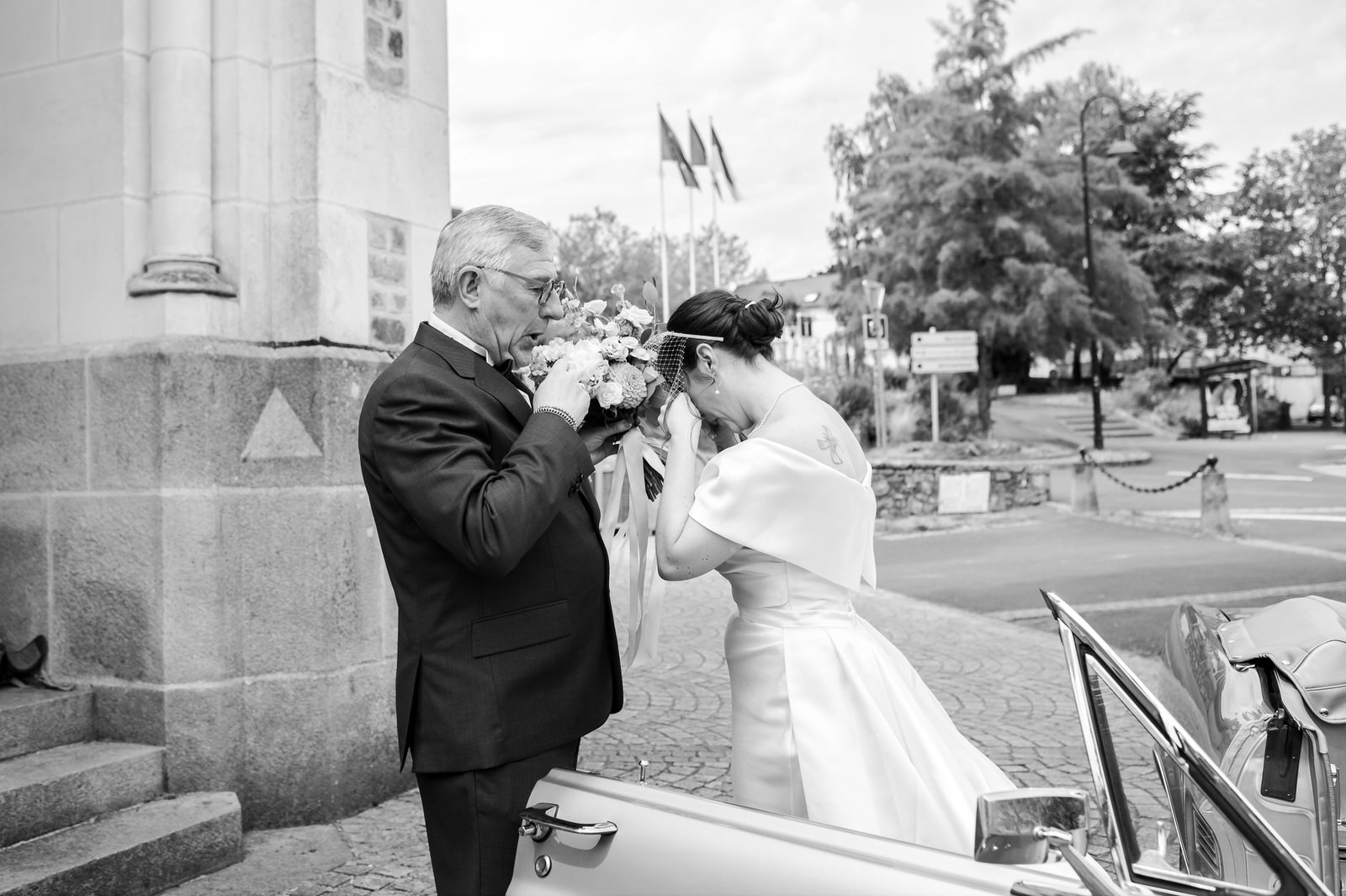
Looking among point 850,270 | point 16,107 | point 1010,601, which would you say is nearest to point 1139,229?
point 850,270

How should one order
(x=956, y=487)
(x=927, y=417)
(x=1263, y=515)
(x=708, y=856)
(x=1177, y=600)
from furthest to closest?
1. (x=927, y=417)
2. (x=956, y=487)
3. (x=1263, y=515)
4. (x=1177, y=600)
5. (x=708, y=856)

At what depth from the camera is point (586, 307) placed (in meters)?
2.76

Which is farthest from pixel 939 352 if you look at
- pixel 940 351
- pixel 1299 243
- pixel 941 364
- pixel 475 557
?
pixel 1299 243

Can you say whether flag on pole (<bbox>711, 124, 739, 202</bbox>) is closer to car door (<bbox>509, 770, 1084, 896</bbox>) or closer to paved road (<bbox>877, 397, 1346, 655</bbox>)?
paved road (<bbox>877, 397, 1346, 655</bbox>)

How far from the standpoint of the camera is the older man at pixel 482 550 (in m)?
2.21

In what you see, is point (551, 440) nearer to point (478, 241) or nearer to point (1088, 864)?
point (478, 241)

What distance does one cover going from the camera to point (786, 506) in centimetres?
269

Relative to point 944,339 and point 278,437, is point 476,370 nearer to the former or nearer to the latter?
point 278,437

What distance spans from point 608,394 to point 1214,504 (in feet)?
43.7

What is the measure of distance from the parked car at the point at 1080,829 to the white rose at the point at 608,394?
81 cm

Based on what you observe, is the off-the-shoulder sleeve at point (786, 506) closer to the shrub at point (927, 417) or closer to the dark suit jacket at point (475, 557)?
the dark suit jacket at point (475, 557)

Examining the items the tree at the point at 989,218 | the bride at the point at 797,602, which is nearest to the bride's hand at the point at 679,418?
the bride at the point at 797,602

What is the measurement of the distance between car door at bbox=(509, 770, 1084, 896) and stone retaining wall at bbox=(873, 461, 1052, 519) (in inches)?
633

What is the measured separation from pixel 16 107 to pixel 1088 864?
5.18m
